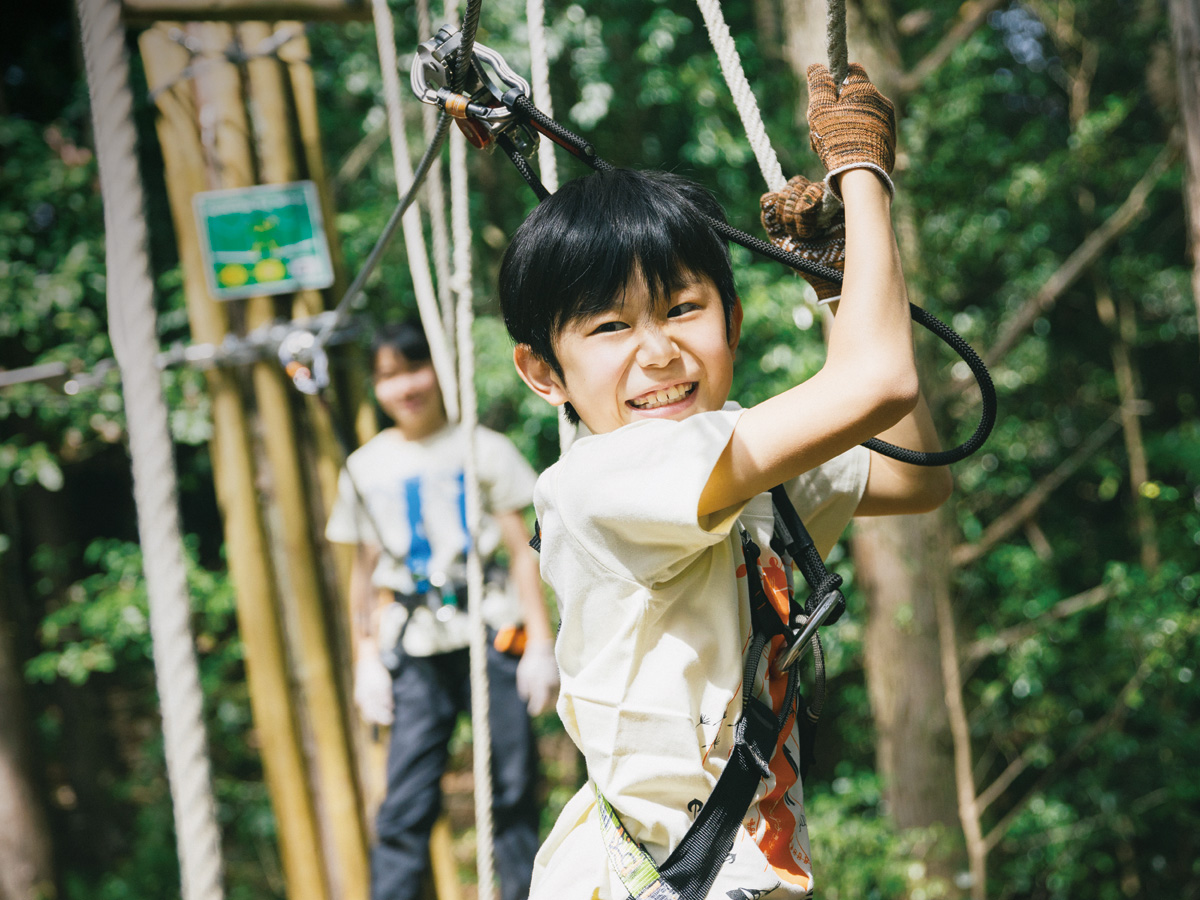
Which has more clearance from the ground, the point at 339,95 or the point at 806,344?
the point at 339,95

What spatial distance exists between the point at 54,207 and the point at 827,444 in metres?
3.74

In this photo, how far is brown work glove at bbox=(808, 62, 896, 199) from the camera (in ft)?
2.31

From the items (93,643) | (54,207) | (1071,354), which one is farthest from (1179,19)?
(93,643)

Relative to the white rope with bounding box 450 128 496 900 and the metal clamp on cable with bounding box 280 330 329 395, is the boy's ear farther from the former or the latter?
the metal clamp on cable with bounding box 280 330 329 395

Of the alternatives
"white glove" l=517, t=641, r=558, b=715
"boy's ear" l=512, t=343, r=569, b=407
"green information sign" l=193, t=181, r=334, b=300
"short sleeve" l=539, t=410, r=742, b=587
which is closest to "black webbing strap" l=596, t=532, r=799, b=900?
"short sleeve" l=539, t=410, r=742, b=587

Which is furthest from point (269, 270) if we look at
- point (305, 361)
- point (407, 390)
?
point (407, 390)

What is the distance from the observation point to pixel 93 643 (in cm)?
389

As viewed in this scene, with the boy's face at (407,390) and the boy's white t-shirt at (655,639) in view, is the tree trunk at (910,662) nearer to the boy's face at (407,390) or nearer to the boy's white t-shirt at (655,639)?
the boy's face at (407,390)

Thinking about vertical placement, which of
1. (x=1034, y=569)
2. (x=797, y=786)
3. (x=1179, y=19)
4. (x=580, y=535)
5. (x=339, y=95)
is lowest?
(x=1034, y=569)

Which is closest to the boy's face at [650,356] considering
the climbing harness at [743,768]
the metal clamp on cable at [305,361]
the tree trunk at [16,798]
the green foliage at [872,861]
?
the climbing harness at [743,768]

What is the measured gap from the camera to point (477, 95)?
0.89 meters

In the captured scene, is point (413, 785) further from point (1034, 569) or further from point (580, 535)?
point (1034, 569)

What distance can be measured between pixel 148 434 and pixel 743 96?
24.3 inches

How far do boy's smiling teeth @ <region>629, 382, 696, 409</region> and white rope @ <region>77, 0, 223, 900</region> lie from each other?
13.6 inches
